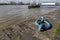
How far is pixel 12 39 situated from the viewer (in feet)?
70.8

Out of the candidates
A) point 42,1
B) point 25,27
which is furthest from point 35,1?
point 25,27

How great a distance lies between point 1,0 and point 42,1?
529 inches

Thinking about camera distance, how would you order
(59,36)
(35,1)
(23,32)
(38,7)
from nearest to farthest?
(59,36) < (23,32) < (38,7) < (35,1)

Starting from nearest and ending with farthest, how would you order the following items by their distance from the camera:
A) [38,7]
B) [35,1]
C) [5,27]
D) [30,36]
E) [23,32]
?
1. [30,36]
2. [23,32]
3. [5,27]
4. [38,7]
5. [35,1]

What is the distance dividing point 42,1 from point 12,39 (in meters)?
30.6

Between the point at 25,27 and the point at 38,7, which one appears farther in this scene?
the point at 38,7

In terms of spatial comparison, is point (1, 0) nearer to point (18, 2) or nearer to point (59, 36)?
point (18, 2)

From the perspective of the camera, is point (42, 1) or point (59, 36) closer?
point (59, 36)

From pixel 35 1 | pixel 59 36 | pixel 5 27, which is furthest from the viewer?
pixel 35 1

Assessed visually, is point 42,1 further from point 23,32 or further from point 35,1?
point 23,32

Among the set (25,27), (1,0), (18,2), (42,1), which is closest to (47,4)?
(42,1)

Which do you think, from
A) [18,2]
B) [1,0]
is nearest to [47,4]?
[18,2]

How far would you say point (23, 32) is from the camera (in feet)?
78.5

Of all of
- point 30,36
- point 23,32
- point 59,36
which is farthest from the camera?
point 23,32
